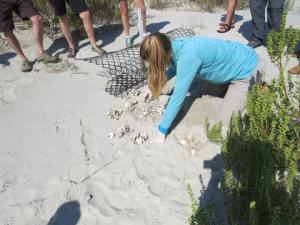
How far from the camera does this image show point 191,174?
2508 millimetres

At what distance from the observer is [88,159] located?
9.07ft

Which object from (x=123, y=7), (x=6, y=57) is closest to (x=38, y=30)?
(x=6, y=57)

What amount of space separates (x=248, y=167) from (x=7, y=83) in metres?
3.00

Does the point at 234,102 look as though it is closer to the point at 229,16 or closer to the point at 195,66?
the point at 195,66

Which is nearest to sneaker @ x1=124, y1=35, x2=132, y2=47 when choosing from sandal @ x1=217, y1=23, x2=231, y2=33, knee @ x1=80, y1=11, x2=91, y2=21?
knee @ x1=80, y1=11, x2=91, y2=21

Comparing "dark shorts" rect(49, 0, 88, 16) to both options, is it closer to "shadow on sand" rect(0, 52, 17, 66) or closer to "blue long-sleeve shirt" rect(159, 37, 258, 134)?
"shadow on sand" rect(0, 52, 17, 66)

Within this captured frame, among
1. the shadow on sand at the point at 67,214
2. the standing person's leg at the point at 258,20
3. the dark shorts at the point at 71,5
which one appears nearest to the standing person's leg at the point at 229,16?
the standing person's leg at the point at 258,20

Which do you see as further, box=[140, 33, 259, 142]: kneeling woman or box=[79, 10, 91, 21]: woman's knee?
box=[79, 10, 91, 21]: woman's knee

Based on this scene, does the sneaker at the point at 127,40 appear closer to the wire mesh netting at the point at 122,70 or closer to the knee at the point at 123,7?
the wire mesh netting at the point at 122,70

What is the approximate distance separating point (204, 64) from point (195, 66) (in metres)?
0.16

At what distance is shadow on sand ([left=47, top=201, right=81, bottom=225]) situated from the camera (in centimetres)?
225

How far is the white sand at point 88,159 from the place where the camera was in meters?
2.30

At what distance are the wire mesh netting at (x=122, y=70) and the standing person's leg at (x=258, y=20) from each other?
1061mm

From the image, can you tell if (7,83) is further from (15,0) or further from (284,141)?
(284,141)
